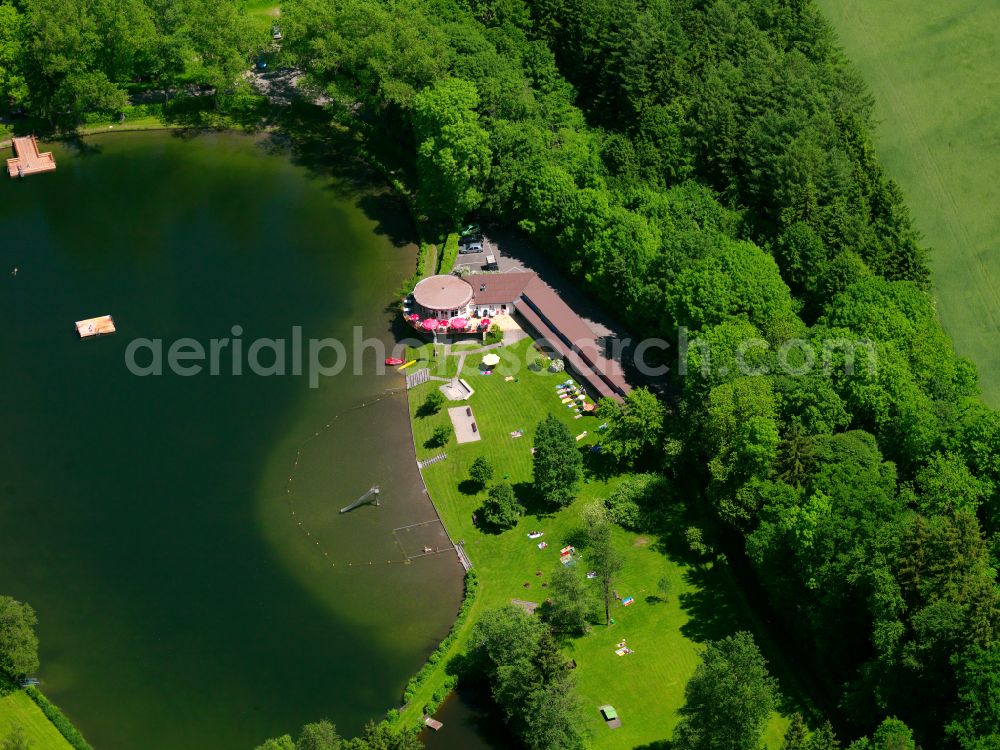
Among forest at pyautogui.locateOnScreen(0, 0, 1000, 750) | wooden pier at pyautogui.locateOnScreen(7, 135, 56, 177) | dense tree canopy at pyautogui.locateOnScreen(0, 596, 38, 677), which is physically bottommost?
dense tree canopy at pyautogui.locateOnScreen(0, 596, 38, 677)

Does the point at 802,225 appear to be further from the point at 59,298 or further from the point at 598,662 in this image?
the point at 59,298

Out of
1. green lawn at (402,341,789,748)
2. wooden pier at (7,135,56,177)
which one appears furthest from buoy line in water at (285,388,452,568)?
wooden pier at (7,135,56,177)

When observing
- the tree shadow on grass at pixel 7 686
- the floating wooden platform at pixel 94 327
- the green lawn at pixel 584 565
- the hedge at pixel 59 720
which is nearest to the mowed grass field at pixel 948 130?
the green lawn at pixel 584 565

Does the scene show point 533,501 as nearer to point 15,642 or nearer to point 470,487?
point 470,487

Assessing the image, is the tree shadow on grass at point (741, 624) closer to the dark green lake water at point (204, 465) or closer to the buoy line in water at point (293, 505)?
the dark green lake water at point (204, 465)

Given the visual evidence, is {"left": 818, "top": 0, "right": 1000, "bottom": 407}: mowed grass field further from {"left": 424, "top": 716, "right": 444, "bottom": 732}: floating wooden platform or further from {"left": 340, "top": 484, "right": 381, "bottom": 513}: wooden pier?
{"left": 424, "top": 716, "right": 444, "bottom": 732}: floating wooden platform

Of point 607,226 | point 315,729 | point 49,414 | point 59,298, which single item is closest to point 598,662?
point 315,729
